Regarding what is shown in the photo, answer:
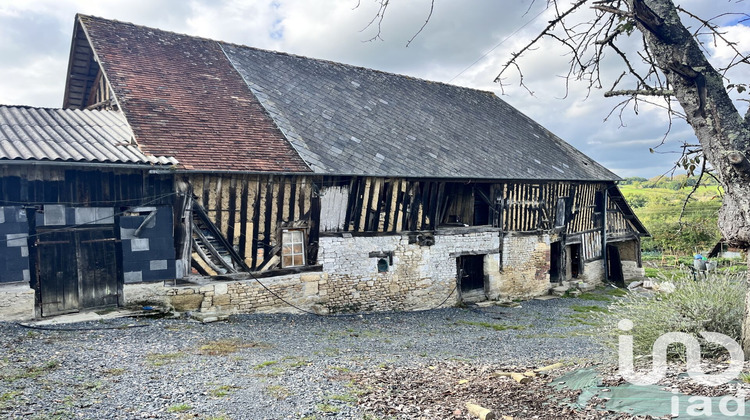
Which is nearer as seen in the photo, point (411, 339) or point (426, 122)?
point (411, 339)

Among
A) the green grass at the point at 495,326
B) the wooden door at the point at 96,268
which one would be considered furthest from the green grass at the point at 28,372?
the green grass at the point at 495,326

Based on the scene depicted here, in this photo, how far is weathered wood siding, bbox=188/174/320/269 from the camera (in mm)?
8547

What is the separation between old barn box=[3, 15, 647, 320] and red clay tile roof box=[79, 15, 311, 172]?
41mm

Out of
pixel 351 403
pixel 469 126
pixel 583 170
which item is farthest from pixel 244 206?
pixel 583 170

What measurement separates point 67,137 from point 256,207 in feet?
11.0

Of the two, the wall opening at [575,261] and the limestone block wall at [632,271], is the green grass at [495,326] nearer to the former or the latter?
the wall opening at [575,261]

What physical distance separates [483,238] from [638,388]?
358 inches

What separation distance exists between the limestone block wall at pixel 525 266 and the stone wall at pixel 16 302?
10.6 m

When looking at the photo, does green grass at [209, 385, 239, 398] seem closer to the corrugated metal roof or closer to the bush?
the bush

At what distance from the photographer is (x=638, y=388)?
367cm

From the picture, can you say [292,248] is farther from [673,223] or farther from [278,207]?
[673,223]

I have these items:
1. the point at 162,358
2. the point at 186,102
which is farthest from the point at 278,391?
the point at 186,102

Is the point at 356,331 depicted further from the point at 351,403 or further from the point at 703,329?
the point at 703,329

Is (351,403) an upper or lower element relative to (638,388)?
lower
